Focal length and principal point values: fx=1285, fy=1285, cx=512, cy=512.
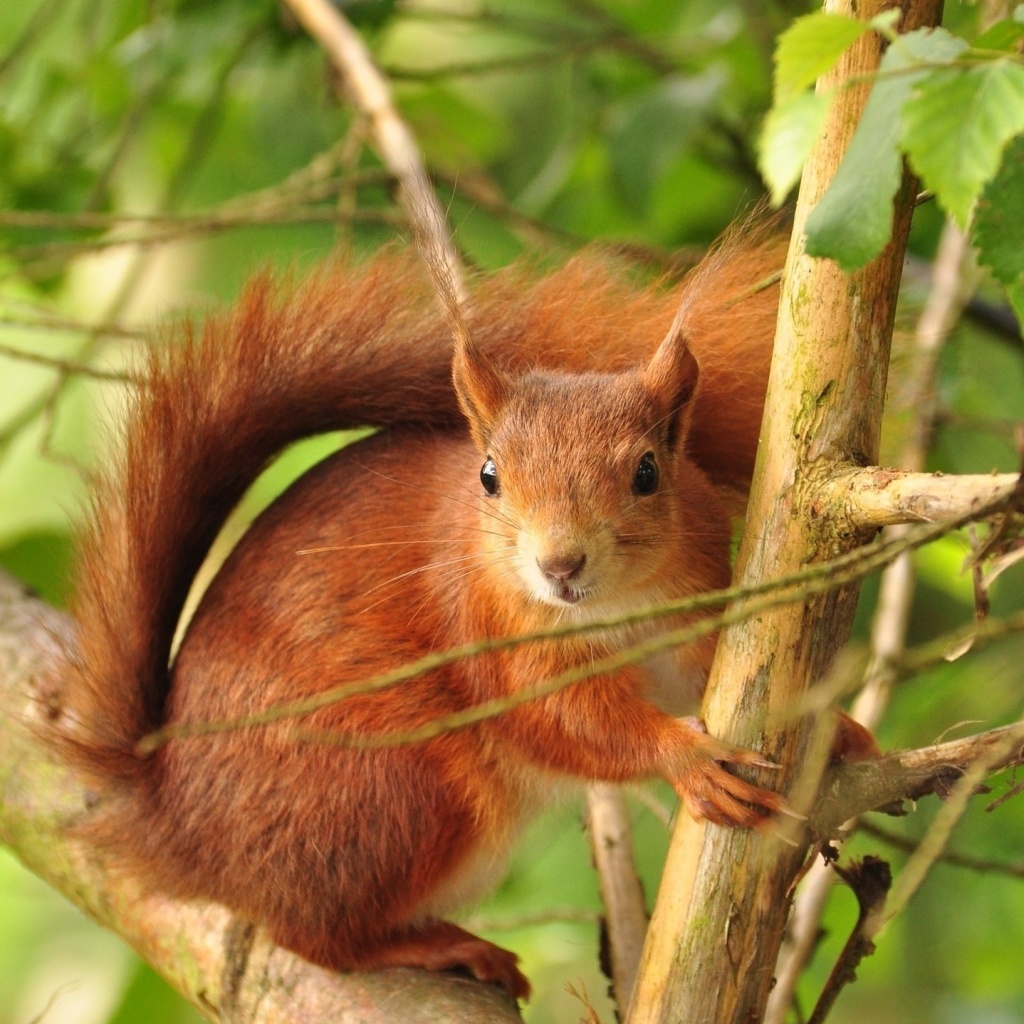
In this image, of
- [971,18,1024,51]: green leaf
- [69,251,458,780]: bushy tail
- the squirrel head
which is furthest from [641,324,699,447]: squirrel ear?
[971,18,1024,51]: green leaf

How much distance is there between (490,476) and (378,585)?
23 centimetres

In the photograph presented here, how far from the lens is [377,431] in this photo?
1.67m

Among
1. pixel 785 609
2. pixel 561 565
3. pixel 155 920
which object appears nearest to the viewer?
pixel 785 609

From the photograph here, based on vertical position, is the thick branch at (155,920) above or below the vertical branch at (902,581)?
below

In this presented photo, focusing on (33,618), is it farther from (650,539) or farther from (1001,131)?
(1001,131)

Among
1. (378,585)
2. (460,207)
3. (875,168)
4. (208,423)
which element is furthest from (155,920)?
(460,207)

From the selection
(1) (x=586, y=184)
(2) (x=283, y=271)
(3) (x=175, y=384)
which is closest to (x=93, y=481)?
Answer: (3) (x=175, y=384)

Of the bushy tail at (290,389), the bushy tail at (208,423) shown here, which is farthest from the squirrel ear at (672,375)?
the bushy tail at (208,423)

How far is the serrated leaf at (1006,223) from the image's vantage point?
2.81 ft

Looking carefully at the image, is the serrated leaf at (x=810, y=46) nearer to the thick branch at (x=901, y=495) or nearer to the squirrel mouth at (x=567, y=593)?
the thick branch at (x=901, y=495)

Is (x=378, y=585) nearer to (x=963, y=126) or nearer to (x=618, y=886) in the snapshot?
(x=618, y=886)

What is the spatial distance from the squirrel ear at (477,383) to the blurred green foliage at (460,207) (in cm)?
42

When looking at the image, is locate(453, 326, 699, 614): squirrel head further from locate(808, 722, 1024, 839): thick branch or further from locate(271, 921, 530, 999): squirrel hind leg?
locate(271, 921, 530, 999): squirrel hind leg

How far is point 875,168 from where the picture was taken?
79 centimetres
